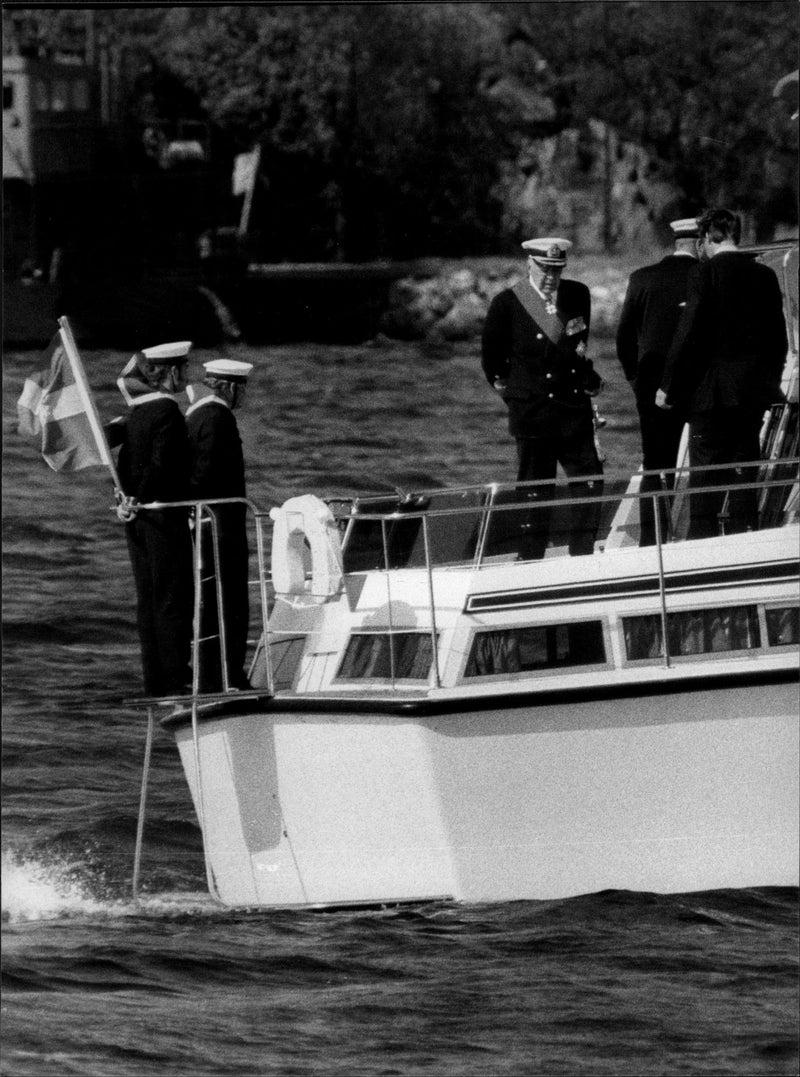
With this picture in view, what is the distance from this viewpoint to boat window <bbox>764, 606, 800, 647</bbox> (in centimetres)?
639

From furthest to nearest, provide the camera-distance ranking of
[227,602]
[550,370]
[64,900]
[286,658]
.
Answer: [64,900] < [286,658] < [227,602] < [550,370]

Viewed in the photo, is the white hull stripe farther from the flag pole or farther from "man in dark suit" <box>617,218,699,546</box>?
the flag pole

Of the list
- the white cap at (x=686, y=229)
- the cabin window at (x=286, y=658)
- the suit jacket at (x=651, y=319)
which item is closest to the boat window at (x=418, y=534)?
the cabin window at (x=286, y=658)

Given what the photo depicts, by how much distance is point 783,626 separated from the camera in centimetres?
641

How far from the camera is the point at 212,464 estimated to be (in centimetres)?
660

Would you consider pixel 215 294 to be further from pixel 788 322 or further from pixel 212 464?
pixel 788 322

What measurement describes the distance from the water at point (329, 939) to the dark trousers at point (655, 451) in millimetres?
55

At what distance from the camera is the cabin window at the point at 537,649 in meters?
6.50

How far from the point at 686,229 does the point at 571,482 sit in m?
0.77

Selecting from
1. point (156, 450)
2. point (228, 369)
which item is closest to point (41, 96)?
point (228, 369)

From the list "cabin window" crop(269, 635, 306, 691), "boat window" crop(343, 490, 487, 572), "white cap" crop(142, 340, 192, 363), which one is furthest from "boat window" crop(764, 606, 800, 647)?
"white cap" crop(142, 340, 192, 363)

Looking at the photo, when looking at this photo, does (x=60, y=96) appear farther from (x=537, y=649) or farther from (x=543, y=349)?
(x=537, y=649)

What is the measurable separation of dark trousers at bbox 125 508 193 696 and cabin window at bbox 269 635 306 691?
268mm

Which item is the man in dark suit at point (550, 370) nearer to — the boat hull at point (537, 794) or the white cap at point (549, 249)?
the white cap at point (549, 249)
